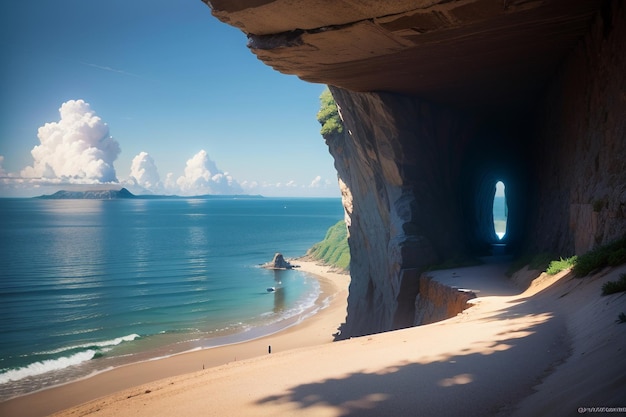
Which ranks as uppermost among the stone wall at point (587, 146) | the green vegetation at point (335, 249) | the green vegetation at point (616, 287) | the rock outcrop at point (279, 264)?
the stone wall at point (587, 146)

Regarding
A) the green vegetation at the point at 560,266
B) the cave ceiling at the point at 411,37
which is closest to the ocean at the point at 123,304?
the cave ceiling at the point at 411,37

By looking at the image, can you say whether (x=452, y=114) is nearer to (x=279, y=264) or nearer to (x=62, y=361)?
(x=62, y=361)

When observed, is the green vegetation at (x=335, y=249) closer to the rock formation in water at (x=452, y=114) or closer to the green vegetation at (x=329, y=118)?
the green vegetation at (x=329, y=118)

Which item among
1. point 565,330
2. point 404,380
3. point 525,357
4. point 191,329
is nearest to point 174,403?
point 404,380

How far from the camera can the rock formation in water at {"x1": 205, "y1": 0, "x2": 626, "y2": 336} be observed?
10312mm

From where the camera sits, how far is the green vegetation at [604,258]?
8375 millimetres

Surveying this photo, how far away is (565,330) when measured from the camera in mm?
6461

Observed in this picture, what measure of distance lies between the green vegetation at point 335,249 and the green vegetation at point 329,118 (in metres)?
34.7

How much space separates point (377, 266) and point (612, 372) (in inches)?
748

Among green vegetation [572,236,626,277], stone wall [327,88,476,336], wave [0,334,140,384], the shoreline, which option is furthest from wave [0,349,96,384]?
green vegetation [572,236,626,277]

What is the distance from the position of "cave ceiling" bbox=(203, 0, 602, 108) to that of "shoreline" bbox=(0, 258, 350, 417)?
1246cm

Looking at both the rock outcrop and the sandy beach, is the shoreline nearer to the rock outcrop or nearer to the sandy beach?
the sandy beach

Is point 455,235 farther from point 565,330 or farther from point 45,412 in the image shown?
point 45,412

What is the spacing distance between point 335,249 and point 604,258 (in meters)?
58.6
